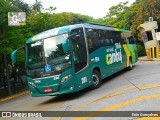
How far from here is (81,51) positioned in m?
11.9

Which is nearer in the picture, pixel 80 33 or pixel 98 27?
pixel 80 33

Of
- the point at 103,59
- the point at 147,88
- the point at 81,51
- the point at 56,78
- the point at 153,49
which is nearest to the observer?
the point at 147,88

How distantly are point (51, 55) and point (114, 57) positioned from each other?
5.83 m

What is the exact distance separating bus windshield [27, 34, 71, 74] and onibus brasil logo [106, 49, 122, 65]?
431 centimetres

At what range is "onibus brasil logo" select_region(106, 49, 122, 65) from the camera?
1503 cm

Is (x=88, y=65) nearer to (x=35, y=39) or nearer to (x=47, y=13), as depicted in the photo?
(x=35, y=39)

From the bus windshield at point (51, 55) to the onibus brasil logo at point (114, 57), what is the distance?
14.1 ft

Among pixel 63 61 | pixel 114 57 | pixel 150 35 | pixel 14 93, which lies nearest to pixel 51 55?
pixel 63 61

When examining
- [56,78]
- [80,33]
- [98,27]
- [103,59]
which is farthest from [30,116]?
[98,27]

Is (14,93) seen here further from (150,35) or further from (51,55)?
(150,35)

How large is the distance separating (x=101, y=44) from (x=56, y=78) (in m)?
4.31

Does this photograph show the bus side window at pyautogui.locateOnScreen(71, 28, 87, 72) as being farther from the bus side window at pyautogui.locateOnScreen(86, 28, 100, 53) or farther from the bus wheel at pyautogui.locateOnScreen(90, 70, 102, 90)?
the bus wheel at pyautogui.locateOnScreen(90, 70, 102, 90)

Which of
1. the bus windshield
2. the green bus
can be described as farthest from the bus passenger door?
the bus windshield

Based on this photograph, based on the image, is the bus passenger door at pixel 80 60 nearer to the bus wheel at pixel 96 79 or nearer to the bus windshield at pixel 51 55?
the bus windshield at pixel 51 55
